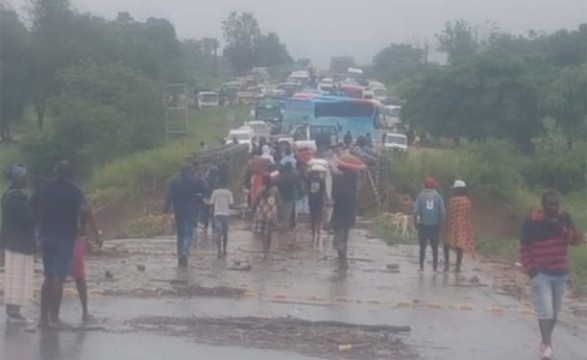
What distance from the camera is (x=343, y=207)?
21984 millimetres

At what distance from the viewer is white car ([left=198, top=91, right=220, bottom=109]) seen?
4154 inches

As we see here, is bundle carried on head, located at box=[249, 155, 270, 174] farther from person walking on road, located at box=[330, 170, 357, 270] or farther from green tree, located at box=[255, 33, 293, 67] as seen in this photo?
green tree, located at box=[255, 33, 293, 67]

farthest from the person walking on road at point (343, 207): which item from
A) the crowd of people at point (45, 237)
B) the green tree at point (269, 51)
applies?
the green tree at point (269, 51)

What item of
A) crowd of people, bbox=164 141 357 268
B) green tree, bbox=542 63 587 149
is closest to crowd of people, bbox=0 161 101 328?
crowd of people, bbox=164 141 357 268

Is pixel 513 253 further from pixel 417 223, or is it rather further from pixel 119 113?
pixel 119 113

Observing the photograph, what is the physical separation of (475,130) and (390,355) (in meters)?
57.1

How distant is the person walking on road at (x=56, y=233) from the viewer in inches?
535

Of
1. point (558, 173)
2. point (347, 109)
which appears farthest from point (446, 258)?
point (347, 109)

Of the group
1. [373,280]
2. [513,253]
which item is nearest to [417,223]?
[373,280]

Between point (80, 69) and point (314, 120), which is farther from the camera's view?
point (314, 120)

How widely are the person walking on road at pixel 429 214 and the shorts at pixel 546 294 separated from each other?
→ 8404 mm

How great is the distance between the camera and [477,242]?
1147 inches

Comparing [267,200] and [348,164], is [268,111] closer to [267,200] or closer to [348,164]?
[267,200]

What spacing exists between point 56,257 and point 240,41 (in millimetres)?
159471
